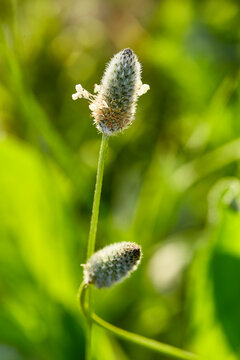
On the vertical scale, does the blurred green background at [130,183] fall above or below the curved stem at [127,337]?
above

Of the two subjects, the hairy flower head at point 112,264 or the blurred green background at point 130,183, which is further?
the blurred green background at point 130,183

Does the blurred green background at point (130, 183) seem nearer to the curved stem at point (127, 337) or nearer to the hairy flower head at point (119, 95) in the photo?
the curved stem at point (127, 337)

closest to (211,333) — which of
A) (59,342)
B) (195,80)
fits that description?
(59,342)

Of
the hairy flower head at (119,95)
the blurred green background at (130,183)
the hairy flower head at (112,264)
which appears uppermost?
the blurred green background at (130,183)

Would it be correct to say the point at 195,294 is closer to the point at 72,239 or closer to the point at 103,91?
the point at 72,239

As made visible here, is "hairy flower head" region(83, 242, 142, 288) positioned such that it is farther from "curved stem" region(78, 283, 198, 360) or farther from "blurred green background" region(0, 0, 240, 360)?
"blurred green background" region(0, 0, 240, 360)

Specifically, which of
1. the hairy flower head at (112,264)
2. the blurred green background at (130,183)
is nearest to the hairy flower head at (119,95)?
the hairy flower head at (112,264)
